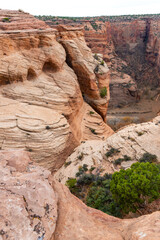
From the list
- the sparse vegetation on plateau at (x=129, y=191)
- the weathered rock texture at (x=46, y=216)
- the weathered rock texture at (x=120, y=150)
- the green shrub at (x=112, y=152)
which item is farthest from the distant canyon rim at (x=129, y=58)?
the weathered rock texture at (x=46, y=216)

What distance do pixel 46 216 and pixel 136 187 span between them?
5.65 metres

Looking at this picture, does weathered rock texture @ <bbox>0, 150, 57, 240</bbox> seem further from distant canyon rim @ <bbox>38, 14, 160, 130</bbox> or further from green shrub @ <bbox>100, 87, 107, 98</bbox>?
distant canyon rim @ <bbox>38, 14, 160, 130</bbox>

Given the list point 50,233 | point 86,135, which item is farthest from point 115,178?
point 86,135

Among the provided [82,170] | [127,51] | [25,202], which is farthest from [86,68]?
[127,51]

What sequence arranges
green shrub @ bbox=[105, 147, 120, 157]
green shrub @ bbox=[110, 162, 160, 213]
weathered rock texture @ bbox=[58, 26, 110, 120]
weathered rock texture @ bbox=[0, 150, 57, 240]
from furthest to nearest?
1. weathered rock texture @ bbox=[58, 26, 110, 120]
2. green shrub @ bbox=[105, 147, 120, 157]
3. green shrub @ bbox=[110, 162, 160, 213]
4. weathered rock texture @ bbox=[0, 150, 57, 240]

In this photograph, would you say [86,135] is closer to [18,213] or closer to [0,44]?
[0,44]

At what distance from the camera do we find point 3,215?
15.2 ft

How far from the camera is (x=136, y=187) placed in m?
9.16

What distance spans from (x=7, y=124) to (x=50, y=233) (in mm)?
11447

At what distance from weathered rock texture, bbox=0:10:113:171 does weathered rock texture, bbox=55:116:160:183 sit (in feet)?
5.60

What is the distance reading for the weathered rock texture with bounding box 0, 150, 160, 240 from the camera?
4.64m

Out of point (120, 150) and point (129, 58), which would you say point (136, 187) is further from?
point (129, 58)

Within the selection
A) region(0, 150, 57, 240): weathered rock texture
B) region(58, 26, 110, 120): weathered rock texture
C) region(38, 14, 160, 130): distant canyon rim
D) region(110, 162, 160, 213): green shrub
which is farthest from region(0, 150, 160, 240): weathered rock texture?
region(38, 14, 160, 130): distant canyon rim

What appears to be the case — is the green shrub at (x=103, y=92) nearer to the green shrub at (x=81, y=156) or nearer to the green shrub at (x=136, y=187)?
the green shrub at (x=81, y=156)
